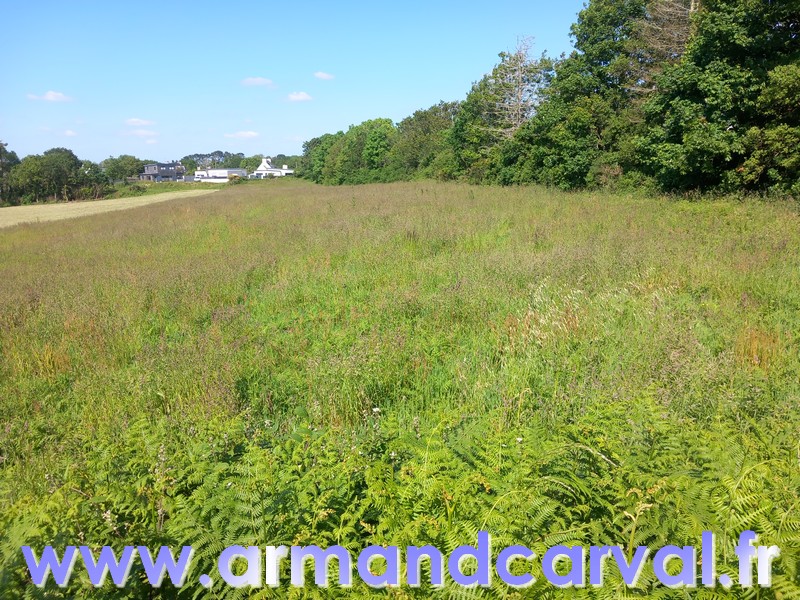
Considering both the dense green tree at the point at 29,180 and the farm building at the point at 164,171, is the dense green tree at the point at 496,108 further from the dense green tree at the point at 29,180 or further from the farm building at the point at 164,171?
the farm building at the point at 164,171

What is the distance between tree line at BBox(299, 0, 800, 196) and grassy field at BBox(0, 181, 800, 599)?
3.92m

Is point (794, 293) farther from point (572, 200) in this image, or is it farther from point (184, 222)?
point (184, 222)

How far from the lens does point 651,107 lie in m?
15.4

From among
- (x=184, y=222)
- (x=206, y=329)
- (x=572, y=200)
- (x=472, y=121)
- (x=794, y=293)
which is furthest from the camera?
(x=472, y=121)

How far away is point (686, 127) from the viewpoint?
1397 cm

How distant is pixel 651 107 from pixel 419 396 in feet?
51.1

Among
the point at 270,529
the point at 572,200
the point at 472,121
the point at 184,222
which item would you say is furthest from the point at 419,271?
the point at 472,121

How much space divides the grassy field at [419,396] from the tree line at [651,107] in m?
3.92

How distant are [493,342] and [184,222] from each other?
14.9m

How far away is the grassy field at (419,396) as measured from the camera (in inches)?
82.8

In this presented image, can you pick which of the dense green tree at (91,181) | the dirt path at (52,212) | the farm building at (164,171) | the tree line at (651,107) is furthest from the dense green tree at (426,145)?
the farm building at (164,171)

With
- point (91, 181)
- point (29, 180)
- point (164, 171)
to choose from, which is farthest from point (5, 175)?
point (164, 171)

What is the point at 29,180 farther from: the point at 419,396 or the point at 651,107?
the point at 419,396

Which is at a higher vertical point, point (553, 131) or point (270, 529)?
point (553, 131)
